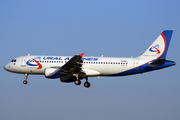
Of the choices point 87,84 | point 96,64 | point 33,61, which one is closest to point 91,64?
point 96,64

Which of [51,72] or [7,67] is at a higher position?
[7,67]

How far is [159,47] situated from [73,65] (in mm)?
14474

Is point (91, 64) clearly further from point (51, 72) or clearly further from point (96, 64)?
point (51, 72)

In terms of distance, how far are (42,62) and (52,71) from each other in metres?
3.25

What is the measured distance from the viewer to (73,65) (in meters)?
52.5

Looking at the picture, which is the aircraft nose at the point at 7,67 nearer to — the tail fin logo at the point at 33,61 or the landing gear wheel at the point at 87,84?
the tail fin logo at the point at 33,61

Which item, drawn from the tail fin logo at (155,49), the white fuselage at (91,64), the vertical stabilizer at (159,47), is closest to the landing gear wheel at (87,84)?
the white fuselage at (91,64)

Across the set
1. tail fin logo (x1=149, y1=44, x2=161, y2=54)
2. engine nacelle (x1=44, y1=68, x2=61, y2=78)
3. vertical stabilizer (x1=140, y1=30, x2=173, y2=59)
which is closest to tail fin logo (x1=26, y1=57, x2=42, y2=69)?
engine nacelle (x1=44, y1=68, x2=61, y2=78)

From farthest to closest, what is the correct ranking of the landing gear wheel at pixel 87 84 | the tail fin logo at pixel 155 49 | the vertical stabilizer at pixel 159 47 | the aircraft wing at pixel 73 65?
the landing gear wheel at pixel 87 84 < the tail fin logo at pixel 155 49 < the vertical stabilizer at pixel 159 47 < the aircraft wing at pixel 73 65

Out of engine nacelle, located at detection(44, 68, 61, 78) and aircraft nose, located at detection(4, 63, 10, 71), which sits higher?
aircraft nose, located at detection(4, 63, 10, 71)

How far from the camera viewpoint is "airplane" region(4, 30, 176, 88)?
52.7 metres

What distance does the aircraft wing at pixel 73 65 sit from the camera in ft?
167

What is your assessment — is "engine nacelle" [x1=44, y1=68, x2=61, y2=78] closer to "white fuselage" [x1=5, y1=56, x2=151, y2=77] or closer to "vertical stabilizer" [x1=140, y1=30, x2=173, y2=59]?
"white fuselage" [x1=5, y1=56, x2=151, y2=77]

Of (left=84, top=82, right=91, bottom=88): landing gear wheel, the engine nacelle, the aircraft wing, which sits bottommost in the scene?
(left=84, top=82, right=91, bottom=88): landing gear wheel
